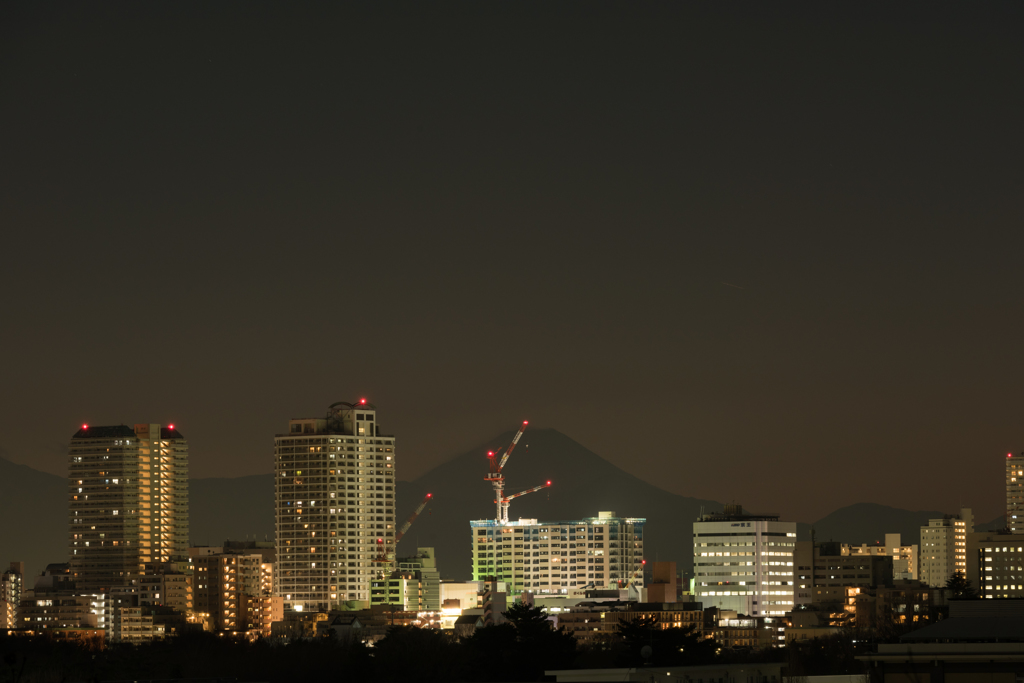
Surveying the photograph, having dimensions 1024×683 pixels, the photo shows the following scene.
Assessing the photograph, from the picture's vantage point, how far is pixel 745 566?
186 m

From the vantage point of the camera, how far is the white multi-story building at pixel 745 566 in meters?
184

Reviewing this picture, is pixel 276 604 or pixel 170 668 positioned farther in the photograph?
pixel 276 604

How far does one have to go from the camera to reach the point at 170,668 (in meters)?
66.2

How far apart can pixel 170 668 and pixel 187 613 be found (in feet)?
396

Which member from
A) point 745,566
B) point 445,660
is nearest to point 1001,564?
point 745,566

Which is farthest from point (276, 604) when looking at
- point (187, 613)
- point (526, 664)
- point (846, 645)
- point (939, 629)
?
point (939, 629)

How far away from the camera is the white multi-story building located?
18438 centimetres

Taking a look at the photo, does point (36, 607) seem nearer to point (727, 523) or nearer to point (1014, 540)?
point (727, 523)

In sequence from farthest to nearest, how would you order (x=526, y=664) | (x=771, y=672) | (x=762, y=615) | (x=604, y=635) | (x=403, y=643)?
(x=762, y=615)
(x=604, y=635)
(x=403, y=643)
(x=526, y=664)
(x=771, y=672)

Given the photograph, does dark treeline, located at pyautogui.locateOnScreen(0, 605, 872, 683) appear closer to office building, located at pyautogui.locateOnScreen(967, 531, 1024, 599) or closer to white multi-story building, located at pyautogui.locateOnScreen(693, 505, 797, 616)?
white multi-story building, located at pyautogui.locateOnScreen(693, 505, 797, 616)

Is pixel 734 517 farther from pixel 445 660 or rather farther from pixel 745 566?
pixel 445 660

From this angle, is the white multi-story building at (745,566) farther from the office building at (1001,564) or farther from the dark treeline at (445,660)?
the dark treeline at (445,660)

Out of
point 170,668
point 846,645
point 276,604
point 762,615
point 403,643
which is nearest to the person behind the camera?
point 170,668

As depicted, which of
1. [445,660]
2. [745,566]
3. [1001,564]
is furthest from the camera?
[745,566]
